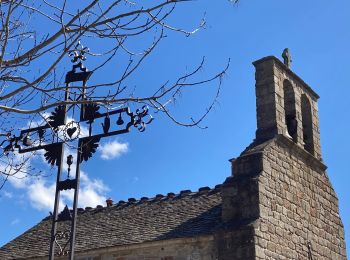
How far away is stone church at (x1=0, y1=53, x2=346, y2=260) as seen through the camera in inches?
430

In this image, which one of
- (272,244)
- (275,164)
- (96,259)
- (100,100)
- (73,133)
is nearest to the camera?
(100,100)

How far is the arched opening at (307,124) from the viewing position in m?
13.7

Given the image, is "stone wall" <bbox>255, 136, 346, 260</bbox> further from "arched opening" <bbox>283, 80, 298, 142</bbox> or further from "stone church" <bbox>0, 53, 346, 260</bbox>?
"arched opening" <bbox>283, 80, 298, 142</bbox>

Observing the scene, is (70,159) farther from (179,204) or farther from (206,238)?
(179,204)

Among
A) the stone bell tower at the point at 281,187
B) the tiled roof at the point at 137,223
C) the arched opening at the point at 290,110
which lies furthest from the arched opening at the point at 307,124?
the tiled roof at the point at 137,223

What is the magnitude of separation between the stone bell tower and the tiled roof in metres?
0.85

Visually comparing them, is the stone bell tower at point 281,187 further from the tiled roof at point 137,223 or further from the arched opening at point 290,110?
the tiled roof at point 137,223

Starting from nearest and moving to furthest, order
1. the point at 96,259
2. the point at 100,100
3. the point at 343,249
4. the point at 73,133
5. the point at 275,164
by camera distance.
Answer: the point at 100,100 → the point at 73,133 → the point at 275,164 → the point at 96,259 → the point at 343,249

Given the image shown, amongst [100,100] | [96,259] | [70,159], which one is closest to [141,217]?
[96,259]

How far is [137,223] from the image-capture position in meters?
13.5

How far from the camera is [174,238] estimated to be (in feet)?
37.8

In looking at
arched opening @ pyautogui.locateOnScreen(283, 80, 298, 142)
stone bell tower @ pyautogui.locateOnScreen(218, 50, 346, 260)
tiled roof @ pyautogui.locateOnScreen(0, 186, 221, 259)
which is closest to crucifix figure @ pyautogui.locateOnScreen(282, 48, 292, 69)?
stone bell tower @ pyautogui.locateOnScreen(218, 50, 346, 260)

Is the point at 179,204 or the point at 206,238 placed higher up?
the point at 179,204

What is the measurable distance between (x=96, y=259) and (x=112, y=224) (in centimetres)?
158
